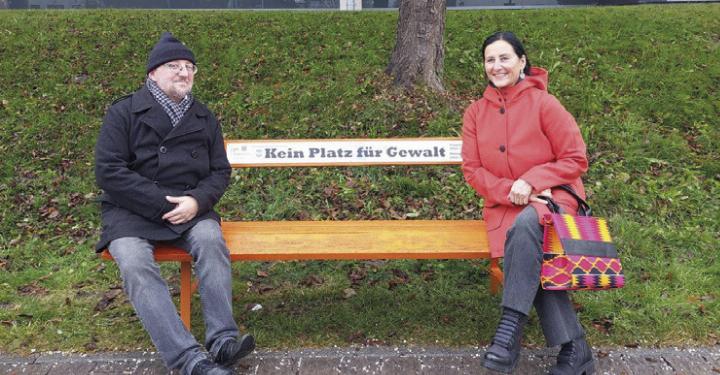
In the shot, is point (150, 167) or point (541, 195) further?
point (150, 167)

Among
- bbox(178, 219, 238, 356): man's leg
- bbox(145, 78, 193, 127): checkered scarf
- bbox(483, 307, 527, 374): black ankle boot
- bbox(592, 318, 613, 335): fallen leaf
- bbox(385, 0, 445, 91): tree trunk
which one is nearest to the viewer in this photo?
bbox(483, 307, 527, 374): black ankle boot

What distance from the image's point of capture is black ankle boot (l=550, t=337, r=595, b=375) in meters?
3.11

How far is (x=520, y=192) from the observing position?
11.0 ft

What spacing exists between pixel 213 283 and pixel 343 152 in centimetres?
154

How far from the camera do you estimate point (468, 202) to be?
17.9ft

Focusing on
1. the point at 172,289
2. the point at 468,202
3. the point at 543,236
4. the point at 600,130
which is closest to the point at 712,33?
the point at 600,130

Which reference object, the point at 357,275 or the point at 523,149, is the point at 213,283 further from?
the point at 523,149

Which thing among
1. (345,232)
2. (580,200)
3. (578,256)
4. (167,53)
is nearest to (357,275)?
(345,232)

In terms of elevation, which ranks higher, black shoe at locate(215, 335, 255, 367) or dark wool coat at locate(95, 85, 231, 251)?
dark wool coat at locate(95, 85, 231, 251)

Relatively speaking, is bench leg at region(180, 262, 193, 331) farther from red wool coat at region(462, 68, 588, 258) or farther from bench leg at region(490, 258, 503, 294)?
bench leg at region(490, 258, 503, 294)

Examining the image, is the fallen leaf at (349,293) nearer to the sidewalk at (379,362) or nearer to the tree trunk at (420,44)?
the sidewalk at (379,362)

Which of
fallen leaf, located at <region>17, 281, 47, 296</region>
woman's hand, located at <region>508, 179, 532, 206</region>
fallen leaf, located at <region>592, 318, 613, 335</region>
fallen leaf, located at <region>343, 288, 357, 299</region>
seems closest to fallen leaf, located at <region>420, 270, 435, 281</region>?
fallen leaf, located at <region>343, 288, 357, 299</region>

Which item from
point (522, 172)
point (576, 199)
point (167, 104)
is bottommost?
point (576, 199)

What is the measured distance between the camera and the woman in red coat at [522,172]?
3.12 meters
